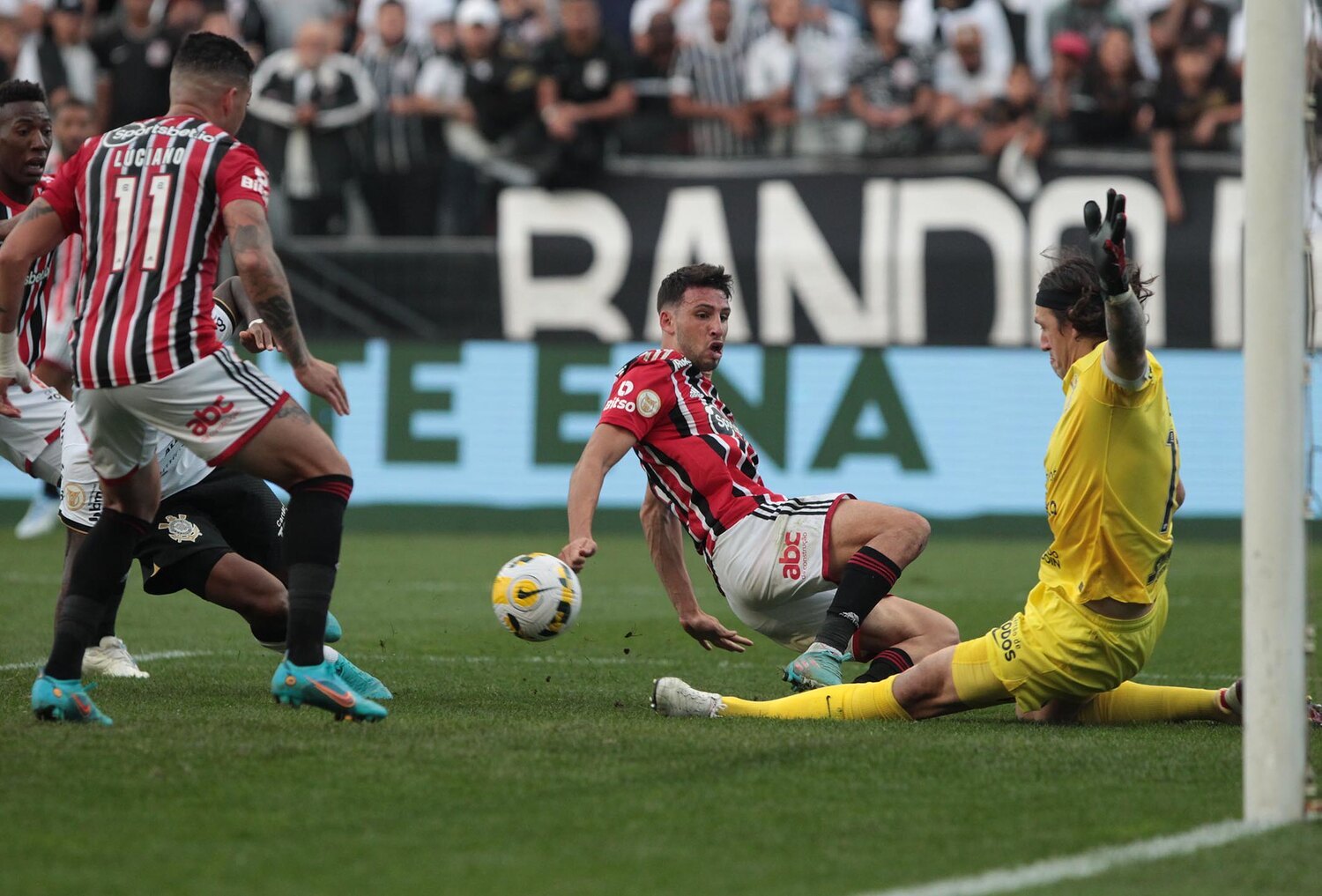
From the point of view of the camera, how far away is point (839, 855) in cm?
409

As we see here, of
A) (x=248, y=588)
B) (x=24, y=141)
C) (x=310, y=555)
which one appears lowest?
(x=248, y=588)

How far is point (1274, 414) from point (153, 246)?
3.37m

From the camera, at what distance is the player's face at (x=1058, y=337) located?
613 cm

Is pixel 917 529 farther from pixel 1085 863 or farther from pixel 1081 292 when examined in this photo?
pixel 1085 863

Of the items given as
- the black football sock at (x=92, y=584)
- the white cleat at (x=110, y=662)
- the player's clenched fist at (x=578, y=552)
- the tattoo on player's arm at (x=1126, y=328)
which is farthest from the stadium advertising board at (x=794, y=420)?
the tattoo on player's arm at (x=1126, y=328)

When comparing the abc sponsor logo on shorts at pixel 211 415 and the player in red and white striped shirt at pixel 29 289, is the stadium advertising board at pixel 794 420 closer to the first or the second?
the player in red and white striped shirt at pixel 29 289

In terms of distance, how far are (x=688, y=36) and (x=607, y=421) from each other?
1159 centimetres

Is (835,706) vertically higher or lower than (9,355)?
lower

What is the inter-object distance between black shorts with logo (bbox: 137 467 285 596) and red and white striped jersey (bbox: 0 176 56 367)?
1004 mm

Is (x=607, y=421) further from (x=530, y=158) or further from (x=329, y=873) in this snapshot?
(x=530, y=158)

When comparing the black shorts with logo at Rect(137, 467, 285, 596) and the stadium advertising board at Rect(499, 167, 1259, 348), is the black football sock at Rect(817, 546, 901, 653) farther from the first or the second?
the stadium advertising board at Rect(499, 167, 1259, 348)

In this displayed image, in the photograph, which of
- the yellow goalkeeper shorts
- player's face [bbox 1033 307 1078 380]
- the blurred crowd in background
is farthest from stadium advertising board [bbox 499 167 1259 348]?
the yellow goalkeeper shorts

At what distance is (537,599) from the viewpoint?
6.27 m

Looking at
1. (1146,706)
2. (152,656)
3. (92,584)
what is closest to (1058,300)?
(1146,706)
